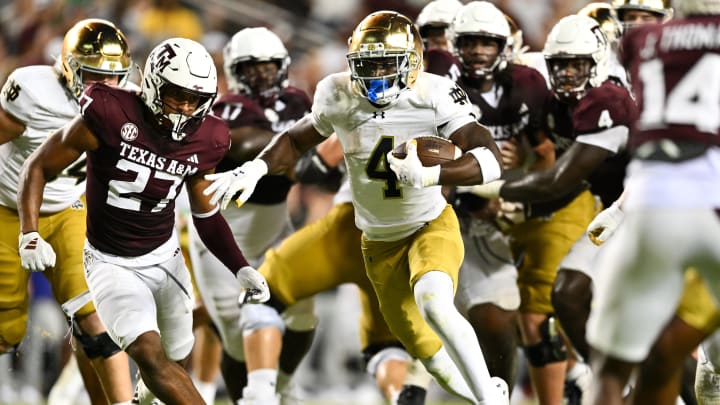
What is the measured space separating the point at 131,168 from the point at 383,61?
1.05 m

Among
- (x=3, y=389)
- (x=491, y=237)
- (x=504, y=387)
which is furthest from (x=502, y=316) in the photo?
(x=3, y=389)

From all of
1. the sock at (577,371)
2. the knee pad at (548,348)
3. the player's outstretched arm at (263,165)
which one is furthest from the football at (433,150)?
the sock at (577,371)


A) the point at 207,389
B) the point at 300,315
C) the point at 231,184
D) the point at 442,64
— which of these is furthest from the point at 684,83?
the point at 207,389

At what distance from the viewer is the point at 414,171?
4203 mm

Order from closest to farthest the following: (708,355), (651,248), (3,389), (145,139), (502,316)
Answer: (651,248), (708,355), (145,139), (502,316), (3,389)

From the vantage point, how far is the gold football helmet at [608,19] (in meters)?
6.25

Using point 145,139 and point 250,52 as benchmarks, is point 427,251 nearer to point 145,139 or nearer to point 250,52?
point 145,139

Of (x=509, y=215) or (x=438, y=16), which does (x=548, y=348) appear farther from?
(x=438, y=16)

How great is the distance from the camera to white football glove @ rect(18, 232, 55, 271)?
4562 millimetres

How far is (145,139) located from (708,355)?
223 centimetres

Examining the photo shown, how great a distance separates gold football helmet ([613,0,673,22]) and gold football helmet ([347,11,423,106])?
2056 mm

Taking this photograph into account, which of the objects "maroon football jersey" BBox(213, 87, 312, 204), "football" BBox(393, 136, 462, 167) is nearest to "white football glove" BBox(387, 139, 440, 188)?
"football" BBox(393, 136, 462, 167)

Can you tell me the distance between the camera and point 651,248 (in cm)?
330

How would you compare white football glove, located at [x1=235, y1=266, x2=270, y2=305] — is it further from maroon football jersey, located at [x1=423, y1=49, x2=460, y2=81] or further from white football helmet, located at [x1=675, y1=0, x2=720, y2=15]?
white football helmet, located at [x1=675, y1=0, x2=720, y2=15]
